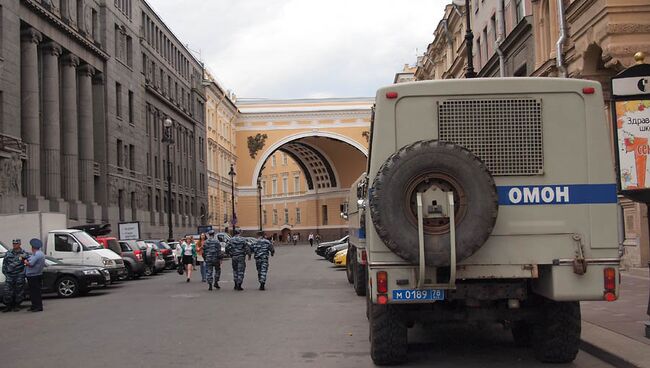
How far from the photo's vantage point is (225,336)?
1130cm

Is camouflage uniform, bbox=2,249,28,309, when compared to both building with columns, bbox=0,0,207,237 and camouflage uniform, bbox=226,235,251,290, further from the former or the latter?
building with columns, bbox=0,0,207,237

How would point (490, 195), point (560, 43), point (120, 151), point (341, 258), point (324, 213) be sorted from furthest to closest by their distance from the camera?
point (324, 213), point (120, 151), point (341, 258), point (560, 43), point (490, 195)

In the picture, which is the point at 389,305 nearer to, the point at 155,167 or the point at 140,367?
the point at 140,367

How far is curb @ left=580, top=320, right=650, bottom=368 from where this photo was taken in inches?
309

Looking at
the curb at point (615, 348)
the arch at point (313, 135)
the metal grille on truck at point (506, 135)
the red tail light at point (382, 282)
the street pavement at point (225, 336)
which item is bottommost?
the street pavement at point (225, 336)

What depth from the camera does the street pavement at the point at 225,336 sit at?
905 centimetres

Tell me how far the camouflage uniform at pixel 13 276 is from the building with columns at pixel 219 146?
→ 58.6 m

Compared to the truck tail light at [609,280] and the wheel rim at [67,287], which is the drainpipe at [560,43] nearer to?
the wheel rim at [67,287]

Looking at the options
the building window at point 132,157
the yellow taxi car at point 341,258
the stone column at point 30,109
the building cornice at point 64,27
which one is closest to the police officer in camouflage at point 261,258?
the yellow taxi car at point 341,258

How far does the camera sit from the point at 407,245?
23.8 ft

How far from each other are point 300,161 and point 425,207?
95.9 meters

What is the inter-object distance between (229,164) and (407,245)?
81.3 m

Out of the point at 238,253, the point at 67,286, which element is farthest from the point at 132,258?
the point at 238,253

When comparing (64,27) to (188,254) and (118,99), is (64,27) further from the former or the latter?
(188,254)
